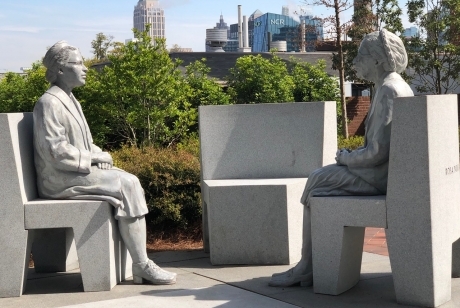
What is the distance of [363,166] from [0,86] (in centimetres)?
1287

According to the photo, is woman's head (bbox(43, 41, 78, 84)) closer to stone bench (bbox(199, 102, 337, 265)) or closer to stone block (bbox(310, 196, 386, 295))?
stone bench (bbox(199, 102, 337, 265))

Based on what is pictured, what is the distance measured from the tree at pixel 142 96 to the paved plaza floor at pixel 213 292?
6926 millimetres

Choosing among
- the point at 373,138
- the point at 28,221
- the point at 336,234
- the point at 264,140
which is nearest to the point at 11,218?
the point at 28,221

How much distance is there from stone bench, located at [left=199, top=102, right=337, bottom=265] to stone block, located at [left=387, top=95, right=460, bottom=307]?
1698 millimetres

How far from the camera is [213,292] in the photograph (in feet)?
19.7

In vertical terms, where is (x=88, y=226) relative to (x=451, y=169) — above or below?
below

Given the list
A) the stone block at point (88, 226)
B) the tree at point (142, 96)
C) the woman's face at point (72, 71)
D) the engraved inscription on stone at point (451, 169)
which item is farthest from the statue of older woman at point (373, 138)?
the tree at point (142, 96)

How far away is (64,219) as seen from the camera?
237 inches

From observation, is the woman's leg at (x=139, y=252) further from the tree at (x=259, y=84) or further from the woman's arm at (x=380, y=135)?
the tree at (x=259, y=84)

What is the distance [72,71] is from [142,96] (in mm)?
7431

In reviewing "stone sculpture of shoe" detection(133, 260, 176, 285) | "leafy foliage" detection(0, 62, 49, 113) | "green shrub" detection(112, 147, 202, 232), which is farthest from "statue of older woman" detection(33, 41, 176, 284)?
"leafy foliage" detection(0, 62, 49, 113)

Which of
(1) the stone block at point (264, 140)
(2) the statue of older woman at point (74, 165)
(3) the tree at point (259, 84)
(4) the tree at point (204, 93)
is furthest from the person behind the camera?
(3) the tree at point (259, 84)

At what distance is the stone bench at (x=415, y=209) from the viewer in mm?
5227

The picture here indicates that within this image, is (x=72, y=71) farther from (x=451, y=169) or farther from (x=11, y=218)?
(x=451, y=169)
